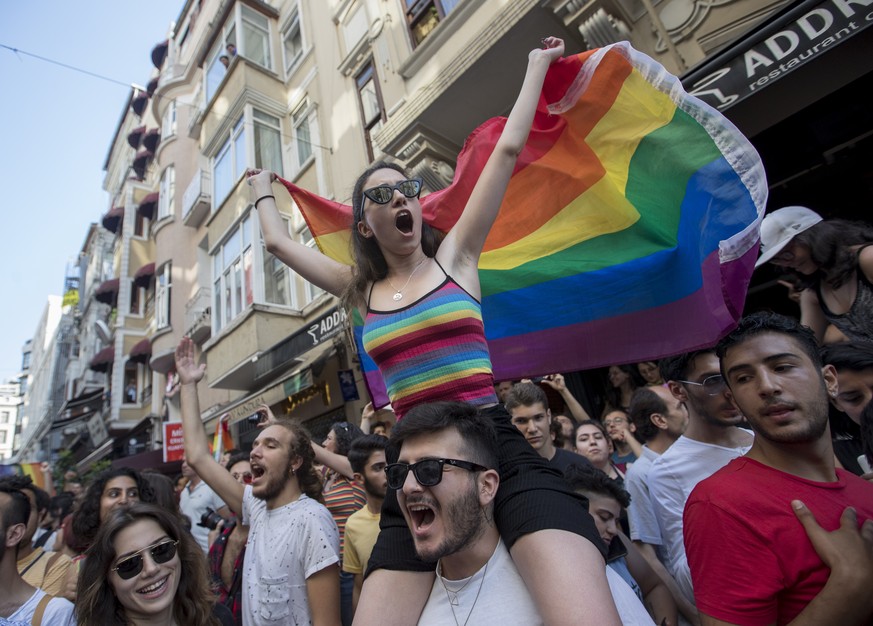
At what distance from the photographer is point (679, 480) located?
2.42 m

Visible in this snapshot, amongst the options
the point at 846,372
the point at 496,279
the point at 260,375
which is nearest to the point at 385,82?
the point at 260,375

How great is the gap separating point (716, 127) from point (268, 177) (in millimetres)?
2220

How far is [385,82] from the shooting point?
31.0 ft

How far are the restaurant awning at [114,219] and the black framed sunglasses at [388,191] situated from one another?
31.5 metres

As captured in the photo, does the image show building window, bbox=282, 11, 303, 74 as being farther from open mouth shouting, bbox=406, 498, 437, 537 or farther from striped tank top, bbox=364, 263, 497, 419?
open mouth shouting, bbox=406, 498, 437, 537

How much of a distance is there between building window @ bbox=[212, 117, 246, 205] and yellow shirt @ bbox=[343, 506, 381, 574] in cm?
1195

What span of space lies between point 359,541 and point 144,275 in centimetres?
2298

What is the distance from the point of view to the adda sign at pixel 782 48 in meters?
3.74

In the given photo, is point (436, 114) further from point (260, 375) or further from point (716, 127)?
point (260, 375)

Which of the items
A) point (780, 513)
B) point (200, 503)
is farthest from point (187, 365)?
point (200, 503)

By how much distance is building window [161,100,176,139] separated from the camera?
21.1 meters

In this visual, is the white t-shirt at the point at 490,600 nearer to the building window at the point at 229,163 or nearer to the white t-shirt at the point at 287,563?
the white t-shirt at the point at 287,563

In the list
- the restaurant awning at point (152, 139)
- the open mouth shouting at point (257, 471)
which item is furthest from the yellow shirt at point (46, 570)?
the restaurant awning at point (152, 139)

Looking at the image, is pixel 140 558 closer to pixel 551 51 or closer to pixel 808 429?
pixel 808 429
